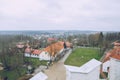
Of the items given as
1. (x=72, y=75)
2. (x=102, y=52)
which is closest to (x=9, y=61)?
(x=102, y=52)

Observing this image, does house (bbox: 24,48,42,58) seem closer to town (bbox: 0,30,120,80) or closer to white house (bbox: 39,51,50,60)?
town (bbox: 0,30,120,80)

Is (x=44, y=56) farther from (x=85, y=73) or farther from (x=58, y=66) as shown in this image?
(x=85, y=73)

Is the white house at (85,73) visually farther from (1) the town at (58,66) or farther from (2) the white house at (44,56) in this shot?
(2) the white house at (44,56)

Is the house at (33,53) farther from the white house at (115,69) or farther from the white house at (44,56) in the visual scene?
the white house at (115,69)

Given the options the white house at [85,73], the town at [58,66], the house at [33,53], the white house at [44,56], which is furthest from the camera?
the house at [33,53]

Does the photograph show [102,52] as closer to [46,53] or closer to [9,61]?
[46,53]

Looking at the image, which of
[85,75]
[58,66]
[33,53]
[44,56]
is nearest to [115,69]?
[85,75]

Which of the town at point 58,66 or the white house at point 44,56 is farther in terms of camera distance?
the white house at point 44,56

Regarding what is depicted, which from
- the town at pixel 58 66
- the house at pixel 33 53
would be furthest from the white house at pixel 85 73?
the house at pixel 33 53

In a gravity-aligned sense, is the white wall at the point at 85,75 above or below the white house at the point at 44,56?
above

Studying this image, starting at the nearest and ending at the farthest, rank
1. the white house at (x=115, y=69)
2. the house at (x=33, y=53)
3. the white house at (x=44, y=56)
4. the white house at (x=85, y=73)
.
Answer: the white house at (x=85, y=73), the white house at (x=115, y=69), the white house at (x=44, y=56), the house at (x=33, y=53)

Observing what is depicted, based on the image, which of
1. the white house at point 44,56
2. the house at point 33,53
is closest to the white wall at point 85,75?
the white house at point 44,56
